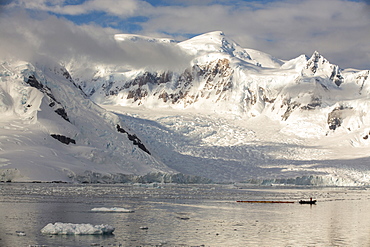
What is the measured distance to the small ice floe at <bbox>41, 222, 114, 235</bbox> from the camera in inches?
1226

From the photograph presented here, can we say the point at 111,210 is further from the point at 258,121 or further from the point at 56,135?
the point at 258,121

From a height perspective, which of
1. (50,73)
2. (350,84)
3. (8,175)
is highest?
(350,84)

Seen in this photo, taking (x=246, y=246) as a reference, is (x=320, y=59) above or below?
above

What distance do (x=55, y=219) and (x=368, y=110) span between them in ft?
397

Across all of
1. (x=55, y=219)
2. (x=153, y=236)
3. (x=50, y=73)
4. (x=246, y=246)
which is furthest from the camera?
(x=50, y=73)

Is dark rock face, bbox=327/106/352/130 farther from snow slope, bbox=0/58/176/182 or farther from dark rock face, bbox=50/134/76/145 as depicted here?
dark rock face, bbox=50/134/76/145

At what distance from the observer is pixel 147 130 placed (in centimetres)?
12950

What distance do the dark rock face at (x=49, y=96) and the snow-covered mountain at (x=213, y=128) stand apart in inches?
9.2

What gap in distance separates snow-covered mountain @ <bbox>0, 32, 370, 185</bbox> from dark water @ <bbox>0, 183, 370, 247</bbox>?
98.8ft

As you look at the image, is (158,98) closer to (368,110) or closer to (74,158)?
(368,110)

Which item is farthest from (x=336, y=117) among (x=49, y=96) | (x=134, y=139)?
(x=49, y=96)

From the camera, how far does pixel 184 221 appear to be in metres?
38.8

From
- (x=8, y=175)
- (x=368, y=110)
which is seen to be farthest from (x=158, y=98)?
(x=8, y=175)

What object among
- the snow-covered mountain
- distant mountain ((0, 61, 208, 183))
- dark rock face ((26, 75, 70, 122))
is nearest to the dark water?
distant mountain ((0, 61, 208, 183))
